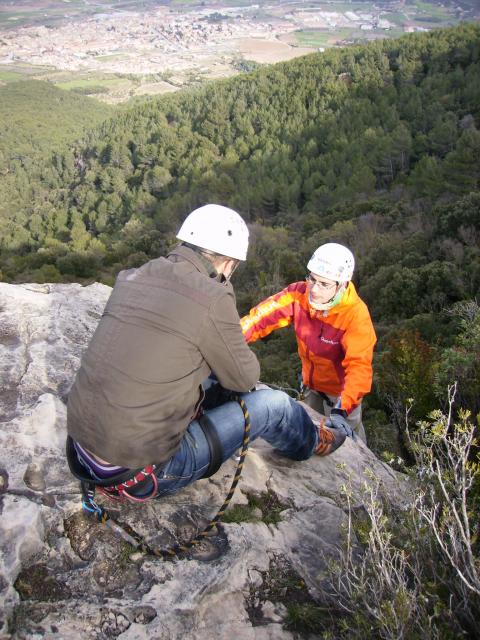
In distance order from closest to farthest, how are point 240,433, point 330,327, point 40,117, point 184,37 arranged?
point 240,433 → point 330,327 → point 40,117 → point 184,37

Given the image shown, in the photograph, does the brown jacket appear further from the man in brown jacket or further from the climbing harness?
the climbing harness

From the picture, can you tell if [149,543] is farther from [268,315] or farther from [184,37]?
[184,37]

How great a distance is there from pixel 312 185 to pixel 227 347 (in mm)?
50190

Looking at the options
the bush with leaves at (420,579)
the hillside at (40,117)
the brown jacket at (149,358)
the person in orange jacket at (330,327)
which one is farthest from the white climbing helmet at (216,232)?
the hillside at (40,117)

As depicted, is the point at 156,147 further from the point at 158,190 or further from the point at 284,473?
the point at 284,473

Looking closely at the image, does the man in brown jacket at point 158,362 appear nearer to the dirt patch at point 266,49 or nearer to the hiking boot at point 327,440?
the hiking boot at point 327,440

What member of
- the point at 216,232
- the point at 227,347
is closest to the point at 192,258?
the point at 216,232

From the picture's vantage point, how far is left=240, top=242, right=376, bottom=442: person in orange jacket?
4.20m

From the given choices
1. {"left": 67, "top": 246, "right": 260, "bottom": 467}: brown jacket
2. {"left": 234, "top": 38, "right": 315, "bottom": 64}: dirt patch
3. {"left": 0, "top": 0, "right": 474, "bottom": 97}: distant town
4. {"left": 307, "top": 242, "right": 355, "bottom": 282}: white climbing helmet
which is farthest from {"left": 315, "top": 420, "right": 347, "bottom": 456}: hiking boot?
{"left": 234, "top": 38, "right": 315, "bottom": 64}: dirt patch

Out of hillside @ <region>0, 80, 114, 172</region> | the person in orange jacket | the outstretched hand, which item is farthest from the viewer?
hillside @ <region>0, 80, 114, 172</region>

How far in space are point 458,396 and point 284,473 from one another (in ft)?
8.62

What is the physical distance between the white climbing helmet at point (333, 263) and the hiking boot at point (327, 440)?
1.31m

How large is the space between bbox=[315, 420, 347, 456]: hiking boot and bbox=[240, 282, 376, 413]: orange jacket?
0.24 metres

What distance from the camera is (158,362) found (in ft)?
8.15
